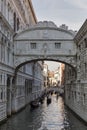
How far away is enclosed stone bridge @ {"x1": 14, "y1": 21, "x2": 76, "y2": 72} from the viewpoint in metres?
28.2

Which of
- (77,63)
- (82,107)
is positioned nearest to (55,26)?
(77,63)

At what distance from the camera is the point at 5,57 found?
25062mm

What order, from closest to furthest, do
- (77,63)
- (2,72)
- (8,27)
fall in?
(2,72) < (8,27) < (77,63)

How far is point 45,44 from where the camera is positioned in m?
28.3

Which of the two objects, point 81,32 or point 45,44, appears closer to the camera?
point 81,32

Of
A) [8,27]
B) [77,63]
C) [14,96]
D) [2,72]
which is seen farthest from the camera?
[14,96]

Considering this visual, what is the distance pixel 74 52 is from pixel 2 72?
7309 millimetres

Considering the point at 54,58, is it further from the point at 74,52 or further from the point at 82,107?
the point at 82,107

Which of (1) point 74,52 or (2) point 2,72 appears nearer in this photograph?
(2) point 2,72

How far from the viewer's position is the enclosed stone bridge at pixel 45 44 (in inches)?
1111

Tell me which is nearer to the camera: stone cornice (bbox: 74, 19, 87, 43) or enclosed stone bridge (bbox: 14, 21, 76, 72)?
stone cornice (bbox: 74, 19, 87, 43)

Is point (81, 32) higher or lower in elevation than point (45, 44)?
higher

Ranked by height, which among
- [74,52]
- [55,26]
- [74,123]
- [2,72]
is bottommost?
[74,123]

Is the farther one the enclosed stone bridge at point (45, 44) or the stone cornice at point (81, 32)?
the enclosed stone bridge at point (45, 44)
